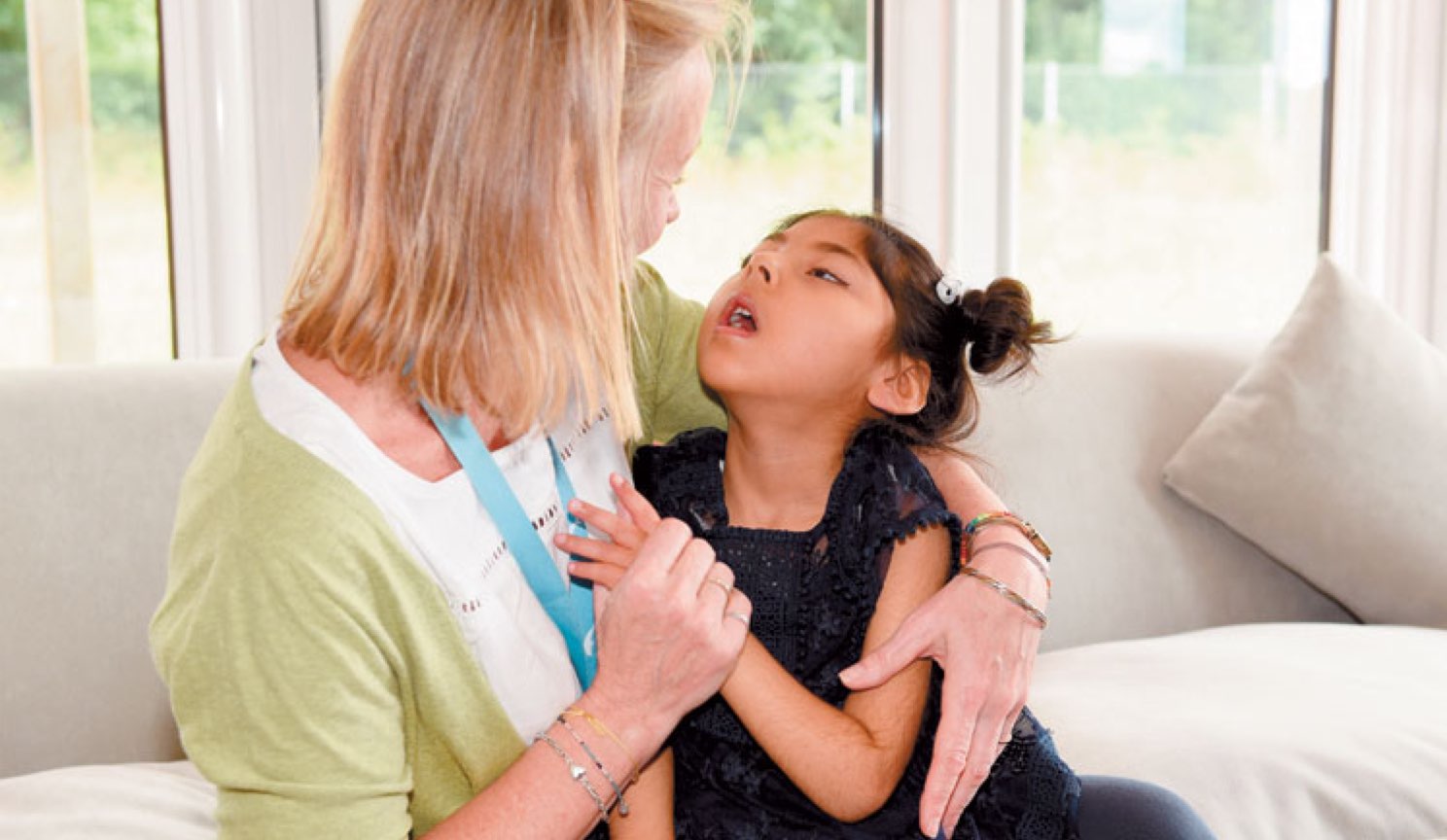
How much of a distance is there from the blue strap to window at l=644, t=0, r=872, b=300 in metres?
1.70

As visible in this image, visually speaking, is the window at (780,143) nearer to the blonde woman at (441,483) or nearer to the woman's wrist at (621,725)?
the blonde woman at (441,483)

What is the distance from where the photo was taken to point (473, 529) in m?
1.18

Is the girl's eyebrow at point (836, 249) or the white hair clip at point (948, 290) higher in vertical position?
the girl's eyebrow at point (836, 249)

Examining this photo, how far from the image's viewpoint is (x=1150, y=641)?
2.31m

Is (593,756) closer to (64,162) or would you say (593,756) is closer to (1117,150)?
(64,162)

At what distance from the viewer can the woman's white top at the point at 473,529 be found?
110 cm

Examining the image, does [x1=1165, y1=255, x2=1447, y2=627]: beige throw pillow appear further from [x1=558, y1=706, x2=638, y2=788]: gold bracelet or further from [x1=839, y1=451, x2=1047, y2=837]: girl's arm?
[x1=558, y1=706, x2=638, y2=788]: gold bracelet

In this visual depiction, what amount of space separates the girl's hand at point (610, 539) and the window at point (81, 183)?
4.68 feet

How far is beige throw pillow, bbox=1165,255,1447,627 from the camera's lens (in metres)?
2.46

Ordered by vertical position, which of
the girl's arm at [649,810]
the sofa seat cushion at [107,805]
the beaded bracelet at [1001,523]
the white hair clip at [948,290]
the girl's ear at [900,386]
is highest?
the white hair clip at [948,290]

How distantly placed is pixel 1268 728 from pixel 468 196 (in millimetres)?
1320

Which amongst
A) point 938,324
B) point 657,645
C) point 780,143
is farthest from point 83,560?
point 780,143

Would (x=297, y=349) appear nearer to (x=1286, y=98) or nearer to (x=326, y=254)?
(x=326, y=254)

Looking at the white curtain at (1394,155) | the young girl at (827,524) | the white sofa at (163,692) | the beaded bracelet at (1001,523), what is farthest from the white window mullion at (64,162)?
the white curtain at (1394,155)
